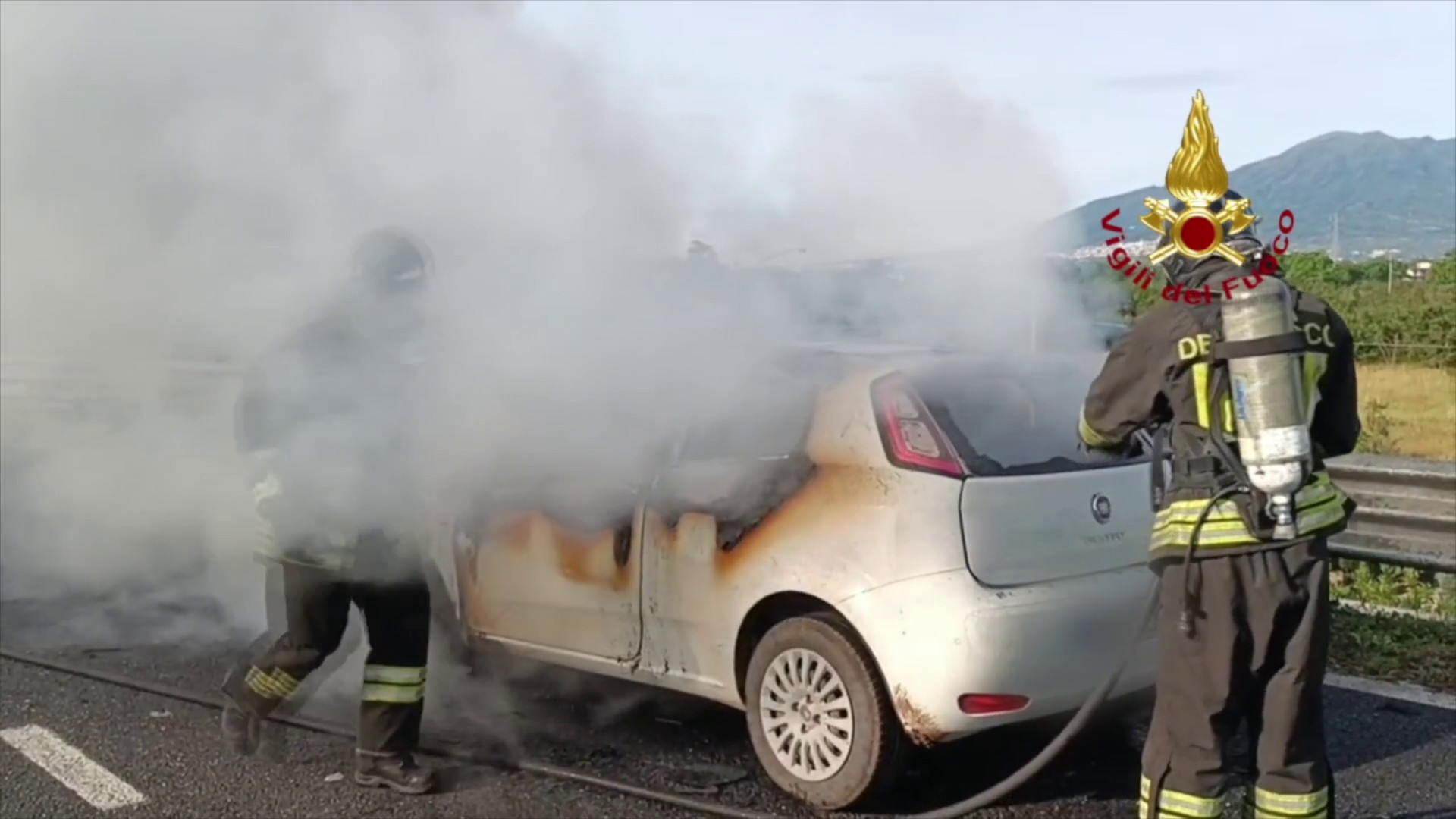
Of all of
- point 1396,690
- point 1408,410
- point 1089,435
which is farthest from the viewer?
point 1408,410

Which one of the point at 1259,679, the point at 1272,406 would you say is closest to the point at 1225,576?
the point at 1259,679

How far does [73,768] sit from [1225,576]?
395cm

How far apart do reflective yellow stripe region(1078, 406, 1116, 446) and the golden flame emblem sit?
0.45 m

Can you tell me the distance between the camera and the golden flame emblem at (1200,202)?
3.74 m

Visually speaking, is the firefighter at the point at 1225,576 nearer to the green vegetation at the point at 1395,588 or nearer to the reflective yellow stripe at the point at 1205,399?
the reflective yellow stripe at the point at 1205,399

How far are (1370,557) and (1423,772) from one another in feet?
7.11

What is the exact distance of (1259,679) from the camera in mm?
3629

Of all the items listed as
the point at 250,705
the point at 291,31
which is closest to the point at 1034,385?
the point at 250,705

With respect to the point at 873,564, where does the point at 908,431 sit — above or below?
above

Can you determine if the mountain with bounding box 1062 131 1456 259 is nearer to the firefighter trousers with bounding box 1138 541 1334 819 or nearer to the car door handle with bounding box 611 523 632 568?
the firefighter trousers with bounding box 1138 541 1334 819

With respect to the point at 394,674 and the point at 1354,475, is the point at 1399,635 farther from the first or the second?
the point at 394,674

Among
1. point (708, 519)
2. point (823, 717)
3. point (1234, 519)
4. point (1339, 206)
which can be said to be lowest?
point (823, 717)

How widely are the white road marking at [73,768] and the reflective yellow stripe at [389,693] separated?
79cm

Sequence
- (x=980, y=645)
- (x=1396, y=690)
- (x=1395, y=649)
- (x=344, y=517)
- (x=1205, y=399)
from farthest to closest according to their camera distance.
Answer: (x=1395, y=649) < (x=1396, y=690) < (x=344, y=517) < (x=980, y=645) < (x=1205, y=399)
